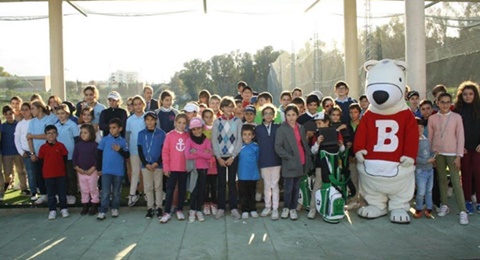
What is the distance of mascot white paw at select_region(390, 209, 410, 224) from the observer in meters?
5.96

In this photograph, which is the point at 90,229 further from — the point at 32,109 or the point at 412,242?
the point at 412,242

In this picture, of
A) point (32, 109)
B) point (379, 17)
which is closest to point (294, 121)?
point (32, 109)

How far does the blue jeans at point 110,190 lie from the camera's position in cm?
645

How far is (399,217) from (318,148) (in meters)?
1.35

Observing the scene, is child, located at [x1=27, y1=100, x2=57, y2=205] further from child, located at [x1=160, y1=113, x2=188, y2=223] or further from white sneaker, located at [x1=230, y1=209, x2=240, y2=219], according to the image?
white sneaker, located at [x1=230, y1=209, x2=240, y2=219]

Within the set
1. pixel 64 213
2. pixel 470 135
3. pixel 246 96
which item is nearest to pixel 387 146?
pixel 470 135

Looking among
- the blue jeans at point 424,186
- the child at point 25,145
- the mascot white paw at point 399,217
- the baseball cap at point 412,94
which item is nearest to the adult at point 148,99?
the child at point 25,145

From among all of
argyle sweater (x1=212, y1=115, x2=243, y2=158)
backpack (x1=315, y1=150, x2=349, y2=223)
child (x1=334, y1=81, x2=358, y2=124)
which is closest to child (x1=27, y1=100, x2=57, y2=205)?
argyle sweater (x1=212, y1=115, x2=243, y2=158)

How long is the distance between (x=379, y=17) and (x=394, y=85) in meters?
7.69

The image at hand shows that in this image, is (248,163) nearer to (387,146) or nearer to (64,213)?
(387,146)

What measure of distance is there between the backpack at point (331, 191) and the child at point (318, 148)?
0.26ft

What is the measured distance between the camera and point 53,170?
21.3 feet

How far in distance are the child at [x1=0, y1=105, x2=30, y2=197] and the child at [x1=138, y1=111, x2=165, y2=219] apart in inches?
108

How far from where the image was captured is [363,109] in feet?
25.0
